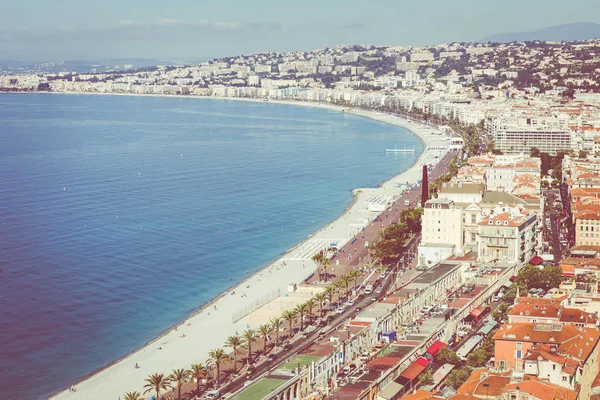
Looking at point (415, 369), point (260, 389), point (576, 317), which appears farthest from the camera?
point (576, 317)

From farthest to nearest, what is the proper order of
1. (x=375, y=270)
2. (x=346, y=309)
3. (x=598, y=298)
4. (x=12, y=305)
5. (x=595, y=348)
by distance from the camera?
(x=375, y=270) < (x=12, y=305) < (x=346, y=309) < (x=598, y=298) < (x=595, y=348)

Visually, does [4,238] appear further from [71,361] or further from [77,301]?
[71,361]

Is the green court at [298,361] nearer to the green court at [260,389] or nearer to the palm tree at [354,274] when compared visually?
the green court at [260,389]

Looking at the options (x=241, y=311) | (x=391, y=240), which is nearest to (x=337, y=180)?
(x=391, y=240)

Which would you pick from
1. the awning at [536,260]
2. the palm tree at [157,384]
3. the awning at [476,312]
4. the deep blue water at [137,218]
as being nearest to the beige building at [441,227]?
the awning at [536,260]

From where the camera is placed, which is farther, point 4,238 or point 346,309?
point 4,238

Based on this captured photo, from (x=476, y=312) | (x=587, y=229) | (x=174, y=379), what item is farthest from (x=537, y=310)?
(x=587, y=229)

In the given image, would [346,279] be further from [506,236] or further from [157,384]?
[157,384]
